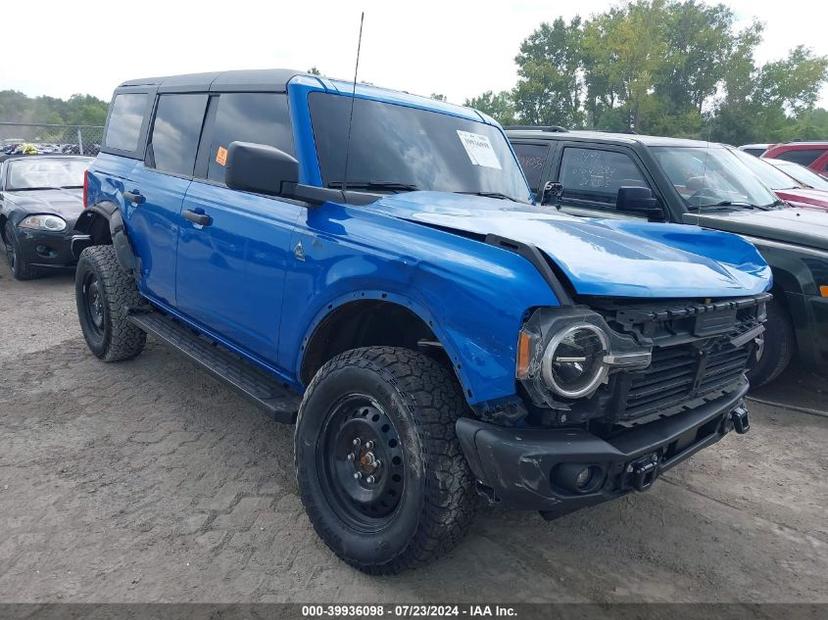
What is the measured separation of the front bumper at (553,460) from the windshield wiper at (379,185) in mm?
1409

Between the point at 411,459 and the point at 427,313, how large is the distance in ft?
1.81

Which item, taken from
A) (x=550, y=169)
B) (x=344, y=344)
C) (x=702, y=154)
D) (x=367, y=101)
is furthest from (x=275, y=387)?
(x=702, y=154)

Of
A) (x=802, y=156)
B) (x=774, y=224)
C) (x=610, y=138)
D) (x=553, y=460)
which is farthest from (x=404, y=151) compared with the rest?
(x=802, y=156)

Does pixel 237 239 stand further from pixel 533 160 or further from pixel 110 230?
pixel 533 160

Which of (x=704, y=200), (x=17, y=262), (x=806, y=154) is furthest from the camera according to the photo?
(x=806, y=154)

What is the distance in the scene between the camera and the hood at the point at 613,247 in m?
2.29

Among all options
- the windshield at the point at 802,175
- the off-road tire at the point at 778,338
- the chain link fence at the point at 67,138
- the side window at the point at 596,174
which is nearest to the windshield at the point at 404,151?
the side window at the point at 596,174

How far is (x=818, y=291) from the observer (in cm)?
437

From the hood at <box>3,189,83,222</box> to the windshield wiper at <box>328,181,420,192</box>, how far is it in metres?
6.00

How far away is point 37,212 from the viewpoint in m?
7.66

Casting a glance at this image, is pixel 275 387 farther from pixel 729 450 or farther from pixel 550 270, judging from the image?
pixel 729 450

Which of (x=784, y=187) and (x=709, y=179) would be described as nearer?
(x=709, y=179)

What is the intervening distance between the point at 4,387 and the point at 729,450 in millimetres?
5016

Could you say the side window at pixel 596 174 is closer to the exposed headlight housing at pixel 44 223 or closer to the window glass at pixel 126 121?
the window glass at pixel 126 121
